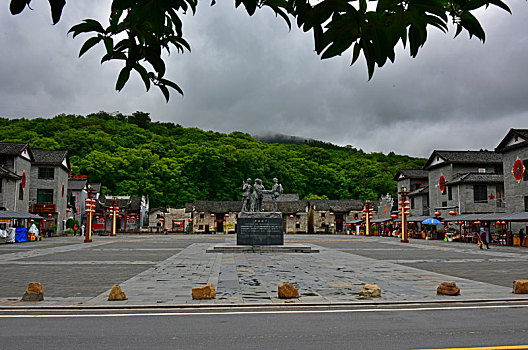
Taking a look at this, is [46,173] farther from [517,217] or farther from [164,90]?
[164,90]

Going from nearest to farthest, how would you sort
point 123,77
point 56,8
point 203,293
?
point 56,8
point 123,77
point 203,293

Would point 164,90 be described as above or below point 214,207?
above

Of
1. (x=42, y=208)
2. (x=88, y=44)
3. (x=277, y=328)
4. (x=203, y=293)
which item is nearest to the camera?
(x=88, y=44)

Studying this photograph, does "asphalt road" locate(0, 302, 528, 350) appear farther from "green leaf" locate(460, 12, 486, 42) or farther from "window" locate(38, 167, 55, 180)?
"window" locate(38, 167, 55, 180)

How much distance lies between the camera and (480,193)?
4691cm

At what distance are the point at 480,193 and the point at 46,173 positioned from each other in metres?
48.5

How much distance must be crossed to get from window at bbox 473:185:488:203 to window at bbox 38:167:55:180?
47198 millimetres

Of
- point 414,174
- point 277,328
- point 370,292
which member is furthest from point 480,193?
point 277,328

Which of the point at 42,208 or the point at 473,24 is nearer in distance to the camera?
the point at 473,24

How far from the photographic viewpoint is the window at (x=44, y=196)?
54.4 m

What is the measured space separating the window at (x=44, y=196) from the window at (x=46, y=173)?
154cm

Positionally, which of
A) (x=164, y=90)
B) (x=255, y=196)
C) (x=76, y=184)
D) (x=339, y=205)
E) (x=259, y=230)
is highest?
(x=76, y=184)

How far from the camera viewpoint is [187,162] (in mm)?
86562

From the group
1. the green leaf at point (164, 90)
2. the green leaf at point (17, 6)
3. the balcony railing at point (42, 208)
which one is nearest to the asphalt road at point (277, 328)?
the green leaf at point (164, 90)
